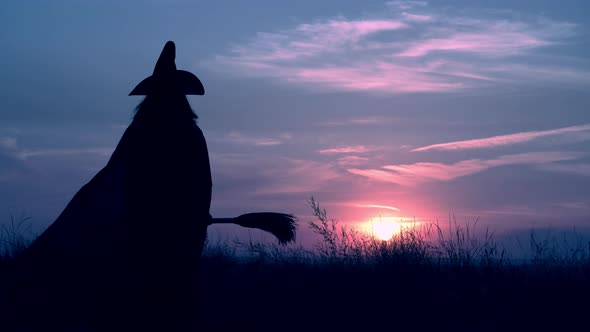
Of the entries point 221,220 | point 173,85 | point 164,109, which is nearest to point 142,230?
point 221,220

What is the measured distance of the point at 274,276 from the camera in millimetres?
9508

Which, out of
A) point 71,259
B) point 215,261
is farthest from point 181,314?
point 215,261

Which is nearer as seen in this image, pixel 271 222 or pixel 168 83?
pixel 168 83

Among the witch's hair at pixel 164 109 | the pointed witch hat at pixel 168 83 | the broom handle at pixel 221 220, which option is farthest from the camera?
the broom handle at pixel 221 220

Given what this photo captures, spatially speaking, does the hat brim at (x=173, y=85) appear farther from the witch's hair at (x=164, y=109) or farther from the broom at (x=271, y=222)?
the broom at (x=271, y=222)

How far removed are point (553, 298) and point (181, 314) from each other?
15.4 feet

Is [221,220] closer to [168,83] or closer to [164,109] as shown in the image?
[164,109]

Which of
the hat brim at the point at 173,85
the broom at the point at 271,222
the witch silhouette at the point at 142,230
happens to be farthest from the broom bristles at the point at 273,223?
the hat brim at the point at 173,85

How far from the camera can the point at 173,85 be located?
5336 mm

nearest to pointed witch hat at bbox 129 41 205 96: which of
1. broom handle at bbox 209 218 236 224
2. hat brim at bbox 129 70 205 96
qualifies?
hat brim at bbox 129 70 205 96

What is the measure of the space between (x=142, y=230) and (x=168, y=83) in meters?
1.17

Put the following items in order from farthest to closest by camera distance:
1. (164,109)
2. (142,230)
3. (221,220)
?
(221,220)
(164,109)
(142,230)

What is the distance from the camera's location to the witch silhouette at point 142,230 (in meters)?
4.95

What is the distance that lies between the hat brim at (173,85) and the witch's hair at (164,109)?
0.18 ft
